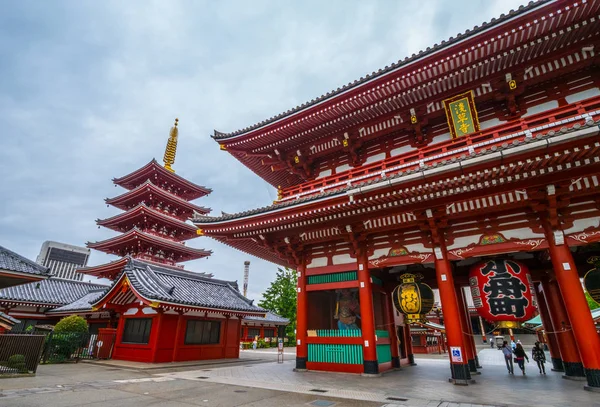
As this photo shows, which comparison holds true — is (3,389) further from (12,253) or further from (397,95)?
(397,95)

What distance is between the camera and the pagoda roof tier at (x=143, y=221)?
28938 millimetres

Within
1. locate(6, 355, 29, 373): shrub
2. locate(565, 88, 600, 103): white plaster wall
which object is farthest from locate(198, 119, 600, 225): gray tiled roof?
locate(6, 355, 29, 373): shrub

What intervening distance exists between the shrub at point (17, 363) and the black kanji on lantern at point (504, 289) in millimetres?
16195

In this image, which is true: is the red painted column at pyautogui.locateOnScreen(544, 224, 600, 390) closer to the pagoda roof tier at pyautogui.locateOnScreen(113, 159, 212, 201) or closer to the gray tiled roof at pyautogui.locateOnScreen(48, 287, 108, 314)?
the gray tiled roof at pyautogui.locateOnScreen(48, 287, 108, 314)

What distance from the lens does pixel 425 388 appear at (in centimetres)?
886

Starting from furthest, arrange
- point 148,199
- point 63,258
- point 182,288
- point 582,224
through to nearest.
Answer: point 63,258, point 148,199, point 182,288, point 582,224

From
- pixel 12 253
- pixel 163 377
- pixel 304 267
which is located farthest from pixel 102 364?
pixel 304 267

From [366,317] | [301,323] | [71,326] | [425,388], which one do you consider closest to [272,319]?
[71,326]

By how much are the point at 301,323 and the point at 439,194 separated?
7.71 metres

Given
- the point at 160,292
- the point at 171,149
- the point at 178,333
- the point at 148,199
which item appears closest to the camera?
the point at 178,333

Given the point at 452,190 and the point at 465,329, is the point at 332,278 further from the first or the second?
the point at 465,329

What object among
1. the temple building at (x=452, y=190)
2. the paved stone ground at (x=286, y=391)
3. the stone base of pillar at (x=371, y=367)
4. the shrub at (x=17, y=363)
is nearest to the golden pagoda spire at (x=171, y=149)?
the temple building at (x=452, y=190)

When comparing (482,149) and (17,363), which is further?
(17,363)

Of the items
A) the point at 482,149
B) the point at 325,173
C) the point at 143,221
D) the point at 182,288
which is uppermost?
the point at 143,221
